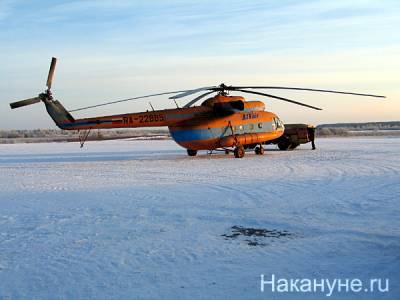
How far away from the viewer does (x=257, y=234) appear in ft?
23.8

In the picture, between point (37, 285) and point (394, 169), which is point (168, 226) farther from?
point (394, 169)

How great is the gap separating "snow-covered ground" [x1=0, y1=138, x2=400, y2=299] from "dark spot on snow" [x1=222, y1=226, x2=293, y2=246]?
2 centimetres

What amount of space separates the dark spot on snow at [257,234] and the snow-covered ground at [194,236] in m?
0.02

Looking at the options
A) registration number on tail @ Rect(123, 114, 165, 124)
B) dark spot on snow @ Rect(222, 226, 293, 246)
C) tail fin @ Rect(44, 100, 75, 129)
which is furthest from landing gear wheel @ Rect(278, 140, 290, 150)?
dark spot on snow @ Rect(222, 226, 293, 246)

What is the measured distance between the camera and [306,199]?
1017cm

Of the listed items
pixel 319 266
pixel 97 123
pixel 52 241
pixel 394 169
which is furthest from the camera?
pixel 97 123

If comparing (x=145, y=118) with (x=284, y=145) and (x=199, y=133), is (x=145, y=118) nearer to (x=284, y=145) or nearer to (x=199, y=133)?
(x=199, y=133)

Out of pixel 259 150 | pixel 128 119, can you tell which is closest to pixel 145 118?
pixel 128 119

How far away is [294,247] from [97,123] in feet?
52.5

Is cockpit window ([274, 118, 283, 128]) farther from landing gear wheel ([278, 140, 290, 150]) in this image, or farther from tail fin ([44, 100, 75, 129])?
tail fin ([44, 100, 75, 129])

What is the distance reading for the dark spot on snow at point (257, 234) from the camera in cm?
684

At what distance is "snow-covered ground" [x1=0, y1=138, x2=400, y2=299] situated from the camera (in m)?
5.22

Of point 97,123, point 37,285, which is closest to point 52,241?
point 37,285

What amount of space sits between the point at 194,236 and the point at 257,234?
1.00 meters
